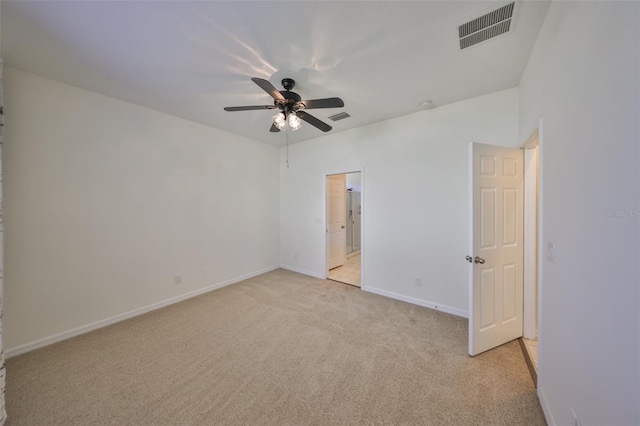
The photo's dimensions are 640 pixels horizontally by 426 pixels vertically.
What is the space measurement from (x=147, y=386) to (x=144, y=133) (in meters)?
2.85

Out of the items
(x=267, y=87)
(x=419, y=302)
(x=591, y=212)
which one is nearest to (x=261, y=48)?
(x=267, y=87)

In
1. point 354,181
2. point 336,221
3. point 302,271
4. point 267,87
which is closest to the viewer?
point 267,87

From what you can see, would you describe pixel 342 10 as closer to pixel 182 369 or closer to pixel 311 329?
pixel 311 329

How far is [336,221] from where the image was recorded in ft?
16.1

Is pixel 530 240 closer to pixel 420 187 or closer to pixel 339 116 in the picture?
pixel 420 187

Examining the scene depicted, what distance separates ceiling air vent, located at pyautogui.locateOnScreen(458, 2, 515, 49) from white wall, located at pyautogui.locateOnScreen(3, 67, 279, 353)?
346cm

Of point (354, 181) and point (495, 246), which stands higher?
point (354, 181)

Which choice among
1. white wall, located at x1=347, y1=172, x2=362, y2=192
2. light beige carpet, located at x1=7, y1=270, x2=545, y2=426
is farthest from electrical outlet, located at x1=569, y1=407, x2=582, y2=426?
white wall, located at x1=347, y1=172, x2=362, y2=192

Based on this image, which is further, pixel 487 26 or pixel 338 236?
pixel 338 236

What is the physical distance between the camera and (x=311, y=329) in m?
2.51

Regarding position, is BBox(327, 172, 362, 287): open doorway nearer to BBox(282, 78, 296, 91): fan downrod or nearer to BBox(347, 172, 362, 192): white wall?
BBox(347, 172, 362, 192): white wall

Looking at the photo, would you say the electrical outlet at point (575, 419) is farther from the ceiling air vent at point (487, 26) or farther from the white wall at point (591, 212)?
the ceiling air vent at point (487, 26)

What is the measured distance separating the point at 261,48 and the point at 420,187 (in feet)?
8.15

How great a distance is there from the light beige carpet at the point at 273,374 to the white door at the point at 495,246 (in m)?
0.23
